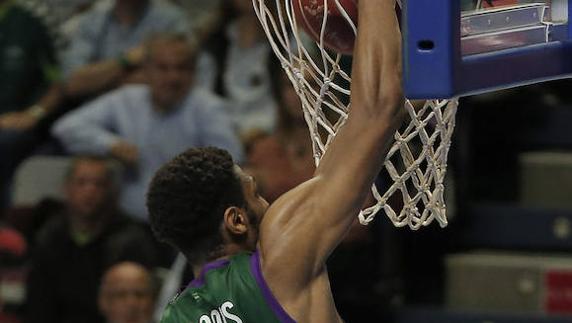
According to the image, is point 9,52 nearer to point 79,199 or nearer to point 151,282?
point 79,199

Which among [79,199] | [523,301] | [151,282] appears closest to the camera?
[151,282]

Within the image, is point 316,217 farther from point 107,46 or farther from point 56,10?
point 56,10

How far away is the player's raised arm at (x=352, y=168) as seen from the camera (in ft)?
10.3

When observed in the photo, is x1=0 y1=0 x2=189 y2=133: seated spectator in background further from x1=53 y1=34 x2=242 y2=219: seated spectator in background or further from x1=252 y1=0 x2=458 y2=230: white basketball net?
x1=252 y1=0 x2=458 y2=230: white basketball net

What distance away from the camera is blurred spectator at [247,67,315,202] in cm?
597

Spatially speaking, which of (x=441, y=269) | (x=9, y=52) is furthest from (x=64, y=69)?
(x=441, y=269)

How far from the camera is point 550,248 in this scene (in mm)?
6691

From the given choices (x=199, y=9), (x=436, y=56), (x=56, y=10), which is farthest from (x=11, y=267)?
(x=436, y=56)

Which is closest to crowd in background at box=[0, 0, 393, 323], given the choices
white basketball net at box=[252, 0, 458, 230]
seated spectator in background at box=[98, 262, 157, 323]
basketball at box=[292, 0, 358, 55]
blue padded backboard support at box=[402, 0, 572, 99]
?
seated spectator in background at box=[98, 262, 157, 323]

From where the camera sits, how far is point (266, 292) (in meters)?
3.16

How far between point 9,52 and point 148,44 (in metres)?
0.89

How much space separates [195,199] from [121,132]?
326cm

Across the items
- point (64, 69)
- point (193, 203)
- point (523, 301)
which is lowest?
point (523, 301)

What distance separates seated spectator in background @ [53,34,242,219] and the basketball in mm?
2629
